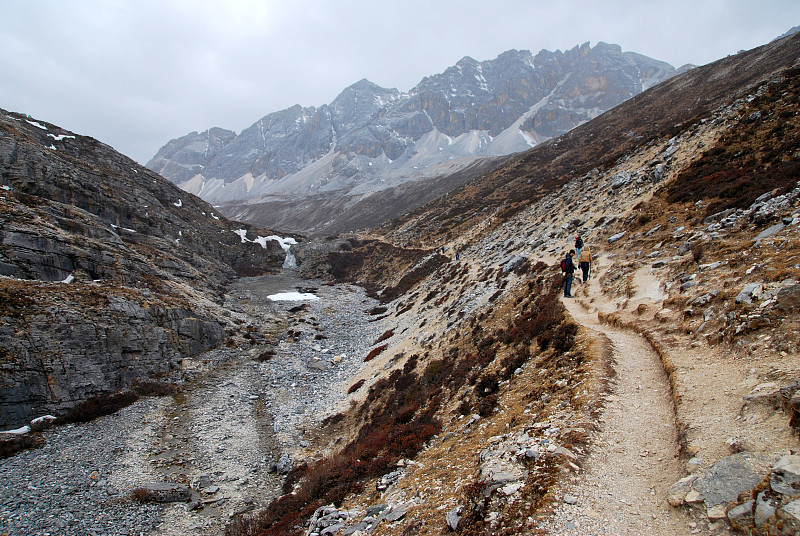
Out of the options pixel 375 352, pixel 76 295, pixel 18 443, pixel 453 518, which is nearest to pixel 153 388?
pixel 18 443

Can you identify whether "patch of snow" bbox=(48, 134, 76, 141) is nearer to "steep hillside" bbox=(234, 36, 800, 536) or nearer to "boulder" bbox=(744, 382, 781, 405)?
"steep hillside" bbox=(234, 36, 800, 536)

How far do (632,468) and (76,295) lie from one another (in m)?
36.8

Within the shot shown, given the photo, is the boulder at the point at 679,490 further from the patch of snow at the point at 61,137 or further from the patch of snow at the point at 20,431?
the patch of snow at the point at 61,137

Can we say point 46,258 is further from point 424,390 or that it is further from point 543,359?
point 543,359

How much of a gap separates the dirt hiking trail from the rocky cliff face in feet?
101

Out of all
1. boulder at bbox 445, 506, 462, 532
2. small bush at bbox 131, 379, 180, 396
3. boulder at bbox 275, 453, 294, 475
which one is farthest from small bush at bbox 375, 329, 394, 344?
boulder at bbox 445, 506, 462, 532

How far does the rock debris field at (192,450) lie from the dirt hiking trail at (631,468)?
49.7ft

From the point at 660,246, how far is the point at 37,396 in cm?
3805

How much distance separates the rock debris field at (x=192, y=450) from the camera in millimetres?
15289

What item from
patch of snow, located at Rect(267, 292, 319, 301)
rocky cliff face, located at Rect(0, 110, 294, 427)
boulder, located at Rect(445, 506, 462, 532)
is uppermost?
rocky cliff face, located at Rect(0, 110, 294, 427)

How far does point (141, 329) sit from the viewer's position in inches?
1158

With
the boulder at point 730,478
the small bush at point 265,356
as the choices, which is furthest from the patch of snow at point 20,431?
the boulder at point 730,478

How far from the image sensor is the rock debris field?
15.3 metres

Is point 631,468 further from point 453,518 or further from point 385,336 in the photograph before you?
point 385,336
